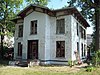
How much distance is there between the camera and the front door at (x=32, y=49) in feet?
80.6

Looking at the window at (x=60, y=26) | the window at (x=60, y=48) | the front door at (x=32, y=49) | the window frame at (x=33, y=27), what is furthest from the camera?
the window frame at (x=33, y=27)

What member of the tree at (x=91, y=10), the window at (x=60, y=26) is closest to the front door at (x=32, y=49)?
the window at (x=60, y=26)

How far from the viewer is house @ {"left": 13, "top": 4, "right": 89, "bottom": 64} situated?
23.0 meters

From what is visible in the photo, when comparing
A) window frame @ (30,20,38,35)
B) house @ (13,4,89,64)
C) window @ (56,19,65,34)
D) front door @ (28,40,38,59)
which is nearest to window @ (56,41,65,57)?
house @ (13,4,89,64)

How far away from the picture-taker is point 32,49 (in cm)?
2519

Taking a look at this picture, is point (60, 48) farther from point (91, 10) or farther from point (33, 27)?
point (91, 10)

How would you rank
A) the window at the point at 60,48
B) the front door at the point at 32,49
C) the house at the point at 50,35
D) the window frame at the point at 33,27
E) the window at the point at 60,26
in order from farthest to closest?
the window frame at the point at 33,27
the front door at the point at 32,49
the window at the point at 60,26
the window at the point at 60,48
the house at the point at 50,35

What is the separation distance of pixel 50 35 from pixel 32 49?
3.15m

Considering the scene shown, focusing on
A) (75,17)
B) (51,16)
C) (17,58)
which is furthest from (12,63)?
(75,17)

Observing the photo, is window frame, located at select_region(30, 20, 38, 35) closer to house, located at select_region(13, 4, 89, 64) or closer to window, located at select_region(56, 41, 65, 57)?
house, located at select_region(13, 4, 89, 64)

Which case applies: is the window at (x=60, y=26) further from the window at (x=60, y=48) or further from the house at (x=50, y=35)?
the window at (x=60, y=48)

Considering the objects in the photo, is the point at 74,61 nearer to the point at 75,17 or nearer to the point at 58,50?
the point at 58,50

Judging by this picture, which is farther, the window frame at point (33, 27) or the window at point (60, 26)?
the window frame at point (33, 27)

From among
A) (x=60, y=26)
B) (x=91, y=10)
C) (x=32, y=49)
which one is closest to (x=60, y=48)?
(x=60, y=26)
